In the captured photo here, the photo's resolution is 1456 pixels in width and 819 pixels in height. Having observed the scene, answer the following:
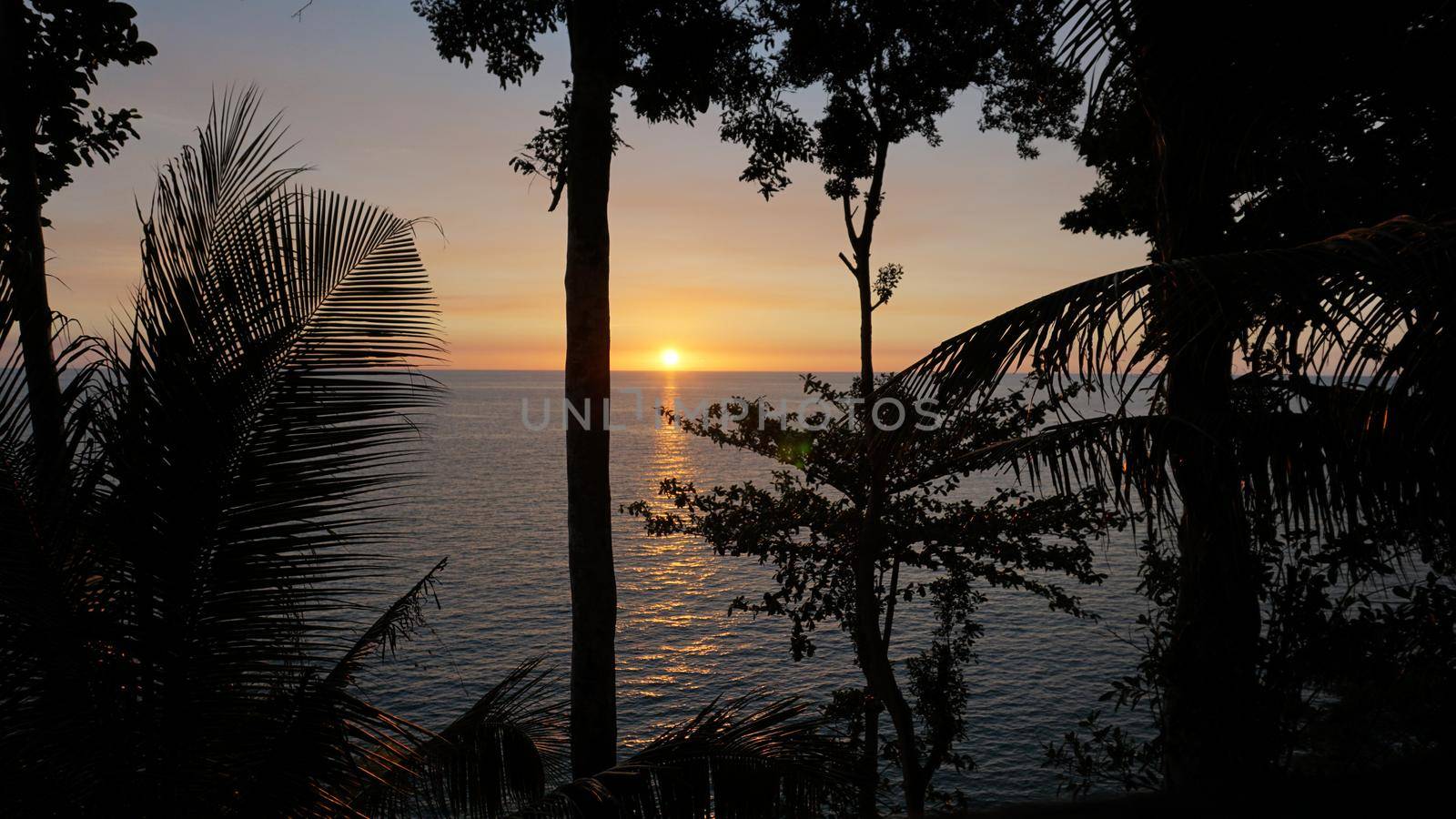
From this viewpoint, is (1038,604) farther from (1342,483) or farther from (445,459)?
(445,459)

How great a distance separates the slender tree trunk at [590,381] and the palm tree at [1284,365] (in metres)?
4.18

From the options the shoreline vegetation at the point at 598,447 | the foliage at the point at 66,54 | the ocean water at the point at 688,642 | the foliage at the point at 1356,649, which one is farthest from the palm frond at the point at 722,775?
the ocean water at the point at 688,642

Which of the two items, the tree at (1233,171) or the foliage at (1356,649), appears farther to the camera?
the foliage at (1356,649)

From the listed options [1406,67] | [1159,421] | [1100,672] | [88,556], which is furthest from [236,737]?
[1100,672]

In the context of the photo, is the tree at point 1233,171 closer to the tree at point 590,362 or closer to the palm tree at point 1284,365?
the palm tree at point 1284,365

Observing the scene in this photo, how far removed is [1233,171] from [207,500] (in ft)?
17.2

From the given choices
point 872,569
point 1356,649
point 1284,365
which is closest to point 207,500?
point 1284,365

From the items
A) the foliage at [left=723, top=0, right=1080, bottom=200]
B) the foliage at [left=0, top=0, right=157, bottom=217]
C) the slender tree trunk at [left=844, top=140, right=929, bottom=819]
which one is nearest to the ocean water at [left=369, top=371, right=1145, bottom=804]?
the slender tree trunk at [left=844, top=140, right=929, bottom=819]

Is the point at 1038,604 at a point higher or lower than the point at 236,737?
lower

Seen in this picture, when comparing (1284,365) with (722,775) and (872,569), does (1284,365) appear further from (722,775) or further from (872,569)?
(872,569)

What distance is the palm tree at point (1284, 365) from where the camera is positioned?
11.7 ft

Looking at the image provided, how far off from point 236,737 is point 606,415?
5.08 m

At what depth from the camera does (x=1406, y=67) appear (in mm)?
4816

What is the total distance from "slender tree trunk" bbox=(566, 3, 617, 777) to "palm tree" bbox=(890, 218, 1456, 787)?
13.7ft
